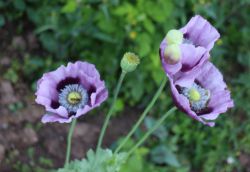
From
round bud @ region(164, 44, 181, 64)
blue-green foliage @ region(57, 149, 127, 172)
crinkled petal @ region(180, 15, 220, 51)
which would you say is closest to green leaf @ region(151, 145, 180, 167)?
blue-green foliage @ region(57, 149, 127, 172)

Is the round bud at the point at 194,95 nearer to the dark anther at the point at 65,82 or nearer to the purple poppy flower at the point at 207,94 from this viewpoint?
the purple poppy flower at the point at 207,94

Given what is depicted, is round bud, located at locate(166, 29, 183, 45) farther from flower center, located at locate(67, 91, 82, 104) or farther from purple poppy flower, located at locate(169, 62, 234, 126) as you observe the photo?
flower center, located at locate(67, 91, 82, 104)

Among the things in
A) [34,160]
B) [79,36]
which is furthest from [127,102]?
[34,160]

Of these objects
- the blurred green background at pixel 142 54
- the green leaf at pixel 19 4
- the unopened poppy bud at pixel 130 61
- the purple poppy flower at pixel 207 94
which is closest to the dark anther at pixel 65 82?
the unopened poppy bud at pixel 130 61

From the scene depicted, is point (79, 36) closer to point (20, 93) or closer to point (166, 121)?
point (20, 93)

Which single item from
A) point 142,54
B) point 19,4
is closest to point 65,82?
point 142,54

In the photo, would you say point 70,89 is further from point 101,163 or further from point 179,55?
point 179,55
